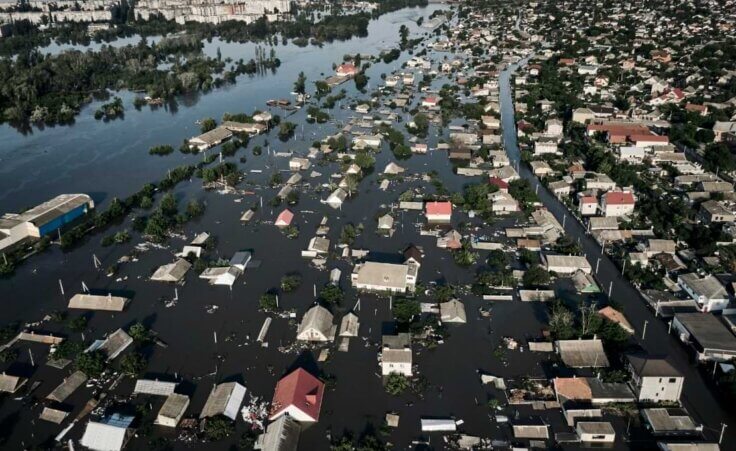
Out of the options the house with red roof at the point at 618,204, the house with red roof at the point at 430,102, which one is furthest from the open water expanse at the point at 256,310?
the house with red roof at the point at 430,102

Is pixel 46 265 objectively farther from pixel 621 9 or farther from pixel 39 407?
pixel 621 9

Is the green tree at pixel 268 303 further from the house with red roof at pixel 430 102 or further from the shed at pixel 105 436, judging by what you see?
the house with red roof at pixel 430 102

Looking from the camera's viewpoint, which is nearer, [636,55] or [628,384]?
→ [628,384]

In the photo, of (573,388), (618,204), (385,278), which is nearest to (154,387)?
(385,278)

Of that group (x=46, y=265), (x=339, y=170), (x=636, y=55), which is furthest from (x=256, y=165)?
(x=636, y=55)

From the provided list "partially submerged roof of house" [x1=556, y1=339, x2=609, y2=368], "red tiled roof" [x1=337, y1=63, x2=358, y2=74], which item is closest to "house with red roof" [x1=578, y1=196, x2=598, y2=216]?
"partially submerged roof of house" [x1=556, y1=339, x2=609, y2=368]

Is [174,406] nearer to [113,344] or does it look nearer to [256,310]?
[113,344]

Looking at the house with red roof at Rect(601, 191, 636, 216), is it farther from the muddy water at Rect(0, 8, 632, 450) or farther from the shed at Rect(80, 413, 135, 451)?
the shed at Rect(80, 413, 135, 451)
